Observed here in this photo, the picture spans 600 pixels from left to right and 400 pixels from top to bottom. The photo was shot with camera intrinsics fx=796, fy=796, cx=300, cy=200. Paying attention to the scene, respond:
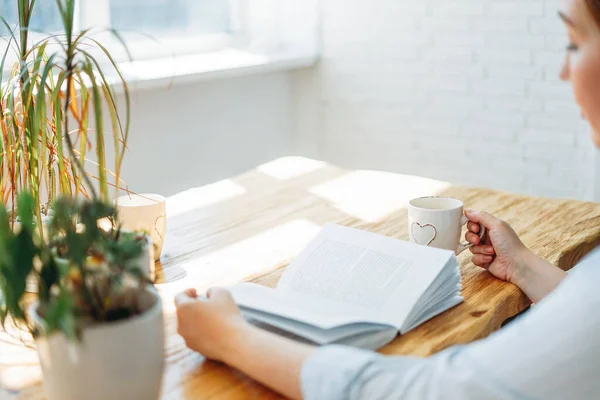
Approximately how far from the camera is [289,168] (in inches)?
80.8

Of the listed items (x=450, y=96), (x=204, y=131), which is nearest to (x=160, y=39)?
(x=204, y=131)

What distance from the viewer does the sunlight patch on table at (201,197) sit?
174cm

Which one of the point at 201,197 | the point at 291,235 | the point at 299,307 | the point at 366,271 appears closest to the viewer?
the point at 299,307

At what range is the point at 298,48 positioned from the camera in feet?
11.9

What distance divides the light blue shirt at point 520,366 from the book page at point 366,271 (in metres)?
0.21

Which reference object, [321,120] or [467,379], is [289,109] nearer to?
[321,120]

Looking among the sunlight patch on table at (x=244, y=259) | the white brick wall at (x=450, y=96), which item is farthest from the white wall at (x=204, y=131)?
the sunlight patch on table at (x=244, y=259)

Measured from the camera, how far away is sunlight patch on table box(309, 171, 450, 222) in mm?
1707

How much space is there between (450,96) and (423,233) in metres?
1.96

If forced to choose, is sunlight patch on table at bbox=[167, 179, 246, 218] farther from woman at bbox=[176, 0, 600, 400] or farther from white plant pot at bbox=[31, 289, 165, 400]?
white plant pot at bbox=[31, 289, 165, 400]

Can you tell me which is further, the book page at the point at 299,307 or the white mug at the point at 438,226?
the white mug at the point at 438,226

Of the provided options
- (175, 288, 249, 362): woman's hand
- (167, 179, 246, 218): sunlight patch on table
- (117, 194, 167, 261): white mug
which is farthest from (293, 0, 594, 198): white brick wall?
(175, 288, 249, 362): woman's hand

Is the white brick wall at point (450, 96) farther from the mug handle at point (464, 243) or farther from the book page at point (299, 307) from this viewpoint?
the book page at point (299, 307)

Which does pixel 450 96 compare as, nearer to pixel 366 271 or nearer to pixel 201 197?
pixel 201 197
